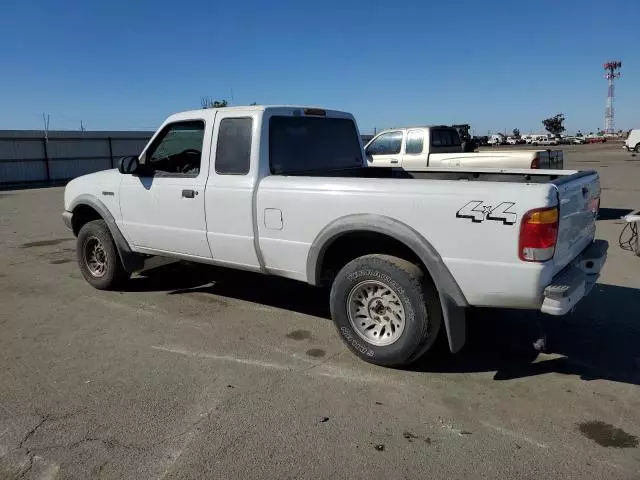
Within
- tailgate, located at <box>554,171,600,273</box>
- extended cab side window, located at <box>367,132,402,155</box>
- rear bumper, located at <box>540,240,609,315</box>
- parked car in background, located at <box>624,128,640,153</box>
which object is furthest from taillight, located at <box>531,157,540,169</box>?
parked car in background, located at <box>624,128,640,153</box>

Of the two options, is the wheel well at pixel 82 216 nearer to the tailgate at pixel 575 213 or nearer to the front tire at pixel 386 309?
the front tire at pixel 386 309

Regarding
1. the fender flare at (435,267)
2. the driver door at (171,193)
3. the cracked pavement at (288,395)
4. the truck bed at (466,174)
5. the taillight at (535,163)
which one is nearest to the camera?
the cracked pavement at (288,395)

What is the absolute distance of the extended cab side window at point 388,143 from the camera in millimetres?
12148

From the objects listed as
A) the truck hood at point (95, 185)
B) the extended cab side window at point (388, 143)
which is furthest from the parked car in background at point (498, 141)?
the truck hood at point (95, 185)

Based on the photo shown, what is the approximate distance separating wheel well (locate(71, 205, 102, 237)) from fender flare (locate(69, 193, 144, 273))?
0.29 meters

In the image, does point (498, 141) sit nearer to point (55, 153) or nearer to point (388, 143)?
point (55, 153)

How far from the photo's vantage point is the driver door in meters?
5.13

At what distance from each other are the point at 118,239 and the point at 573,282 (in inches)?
178

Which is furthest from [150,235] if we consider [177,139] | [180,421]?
[180,421]

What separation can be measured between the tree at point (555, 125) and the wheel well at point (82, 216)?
113 metres

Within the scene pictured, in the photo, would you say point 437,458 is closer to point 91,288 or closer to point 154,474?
point 154,474

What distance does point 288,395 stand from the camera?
3738 millimetres

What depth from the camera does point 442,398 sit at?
3.67 meters

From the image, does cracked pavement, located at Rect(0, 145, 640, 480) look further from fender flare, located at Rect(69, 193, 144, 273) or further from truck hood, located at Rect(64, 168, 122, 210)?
truck hood, located at Rect(64, 168, 122, 210)
